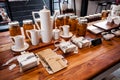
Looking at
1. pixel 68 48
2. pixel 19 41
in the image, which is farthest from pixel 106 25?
pixel 19 41

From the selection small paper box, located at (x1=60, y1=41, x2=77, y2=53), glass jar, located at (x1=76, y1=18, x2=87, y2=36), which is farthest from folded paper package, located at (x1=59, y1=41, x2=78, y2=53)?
glass jar, located at (x1=76, y1=18, x2=87, y2=36)

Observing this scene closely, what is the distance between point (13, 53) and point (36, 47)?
0.17 meters

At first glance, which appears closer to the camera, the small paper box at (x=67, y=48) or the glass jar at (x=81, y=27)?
the small paper box at (x=67, y=48)

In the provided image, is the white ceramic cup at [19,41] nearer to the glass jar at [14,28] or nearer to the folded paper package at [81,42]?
the glass jar at [14,28]

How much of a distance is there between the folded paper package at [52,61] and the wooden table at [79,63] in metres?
0.03

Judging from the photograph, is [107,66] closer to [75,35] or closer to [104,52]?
[104,52]

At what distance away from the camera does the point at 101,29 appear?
123 centimetres

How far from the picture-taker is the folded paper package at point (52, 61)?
73 centimetres

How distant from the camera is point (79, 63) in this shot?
787 mm

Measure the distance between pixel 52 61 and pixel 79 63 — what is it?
18 centimetres

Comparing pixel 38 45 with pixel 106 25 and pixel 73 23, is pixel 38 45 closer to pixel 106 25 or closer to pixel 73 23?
pixel 73 23

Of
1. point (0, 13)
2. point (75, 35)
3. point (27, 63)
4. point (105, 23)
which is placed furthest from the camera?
point (0, 13)

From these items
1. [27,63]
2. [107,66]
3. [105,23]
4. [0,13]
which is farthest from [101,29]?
[0,13]

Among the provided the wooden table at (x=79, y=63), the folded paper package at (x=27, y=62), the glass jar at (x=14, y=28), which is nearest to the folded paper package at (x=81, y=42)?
the wooden table at (x=79, y=63)
